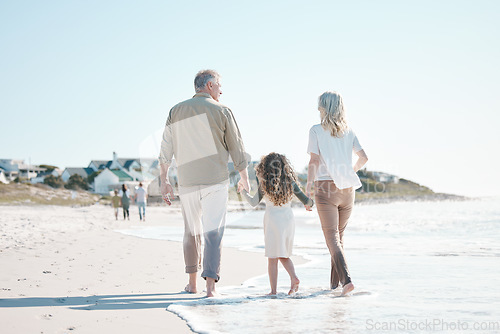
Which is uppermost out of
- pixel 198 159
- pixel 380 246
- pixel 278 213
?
pixel 198 159

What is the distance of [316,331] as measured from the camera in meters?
3.25

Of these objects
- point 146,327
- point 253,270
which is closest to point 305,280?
point 253,270

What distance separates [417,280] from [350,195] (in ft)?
5.08

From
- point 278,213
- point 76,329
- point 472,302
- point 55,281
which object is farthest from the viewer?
point 55,281

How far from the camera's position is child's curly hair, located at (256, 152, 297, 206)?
4.57 meters

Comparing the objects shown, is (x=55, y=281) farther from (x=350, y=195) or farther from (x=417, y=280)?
(x=417, y=280)

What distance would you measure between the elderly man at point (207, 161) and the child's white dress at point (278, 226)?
0.30m

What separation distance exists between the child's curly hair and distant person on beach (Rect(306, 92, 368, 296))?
21 centimetres

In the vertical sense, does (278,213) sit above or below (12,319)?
above

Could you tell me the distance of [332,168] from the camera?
4570 millimetres

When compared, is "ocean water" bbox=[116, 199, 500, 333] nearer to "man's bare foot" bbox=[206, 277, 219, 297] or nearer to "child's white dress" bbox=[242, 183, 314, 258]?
"man's bare foot" bbox=[206, 277, 219, 297]

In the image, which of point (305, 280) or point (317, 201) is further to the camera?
point (305, 280)

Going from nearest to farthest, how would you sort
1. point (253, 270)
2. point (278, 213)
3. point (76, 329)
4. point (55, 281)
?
point (76, 329), point (278, 213), point (55, 281), point (253, 270)

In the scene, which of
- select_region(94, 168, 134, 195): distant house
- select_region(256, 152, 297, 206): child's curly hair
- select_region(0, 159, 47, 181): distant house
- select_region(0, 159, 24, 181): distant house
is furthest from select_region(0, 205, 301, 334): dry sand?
select_region(0, 159, 24, 181): distant house
